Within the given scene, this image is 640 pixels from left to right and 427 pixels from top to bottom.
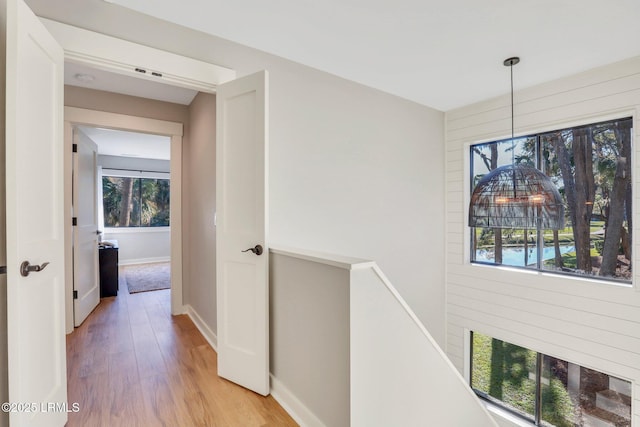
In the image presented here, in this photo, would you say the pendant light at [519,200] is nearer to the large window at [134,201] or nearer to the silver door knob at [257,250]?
the silver door knob at [257,250]

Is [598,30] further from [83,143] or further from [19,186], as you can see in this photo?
[83,143]

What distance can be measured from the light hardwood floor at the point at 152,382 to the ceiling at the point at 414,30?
2.33 meters

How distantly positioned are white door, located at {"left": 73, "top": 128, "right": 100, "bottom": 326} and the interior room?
14 centimetres

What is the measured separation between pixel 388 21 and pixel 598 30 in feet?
4.90

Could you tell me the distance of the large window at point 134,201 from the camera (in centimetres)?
688

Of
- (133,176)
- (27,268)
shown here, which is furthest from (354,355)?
(133,176)

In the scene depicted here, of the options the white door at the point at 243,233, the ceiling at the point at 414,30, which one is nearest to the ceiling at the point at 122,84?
the ceiling at the point at 414,30

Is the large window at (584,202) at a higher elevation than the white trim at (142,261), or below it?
higher

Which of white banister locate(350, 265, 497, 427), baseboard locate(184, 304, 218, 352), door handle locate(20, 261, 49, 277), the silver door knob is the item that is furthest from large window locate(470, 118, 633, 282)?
door handle locate(20, 261, 49, 277)

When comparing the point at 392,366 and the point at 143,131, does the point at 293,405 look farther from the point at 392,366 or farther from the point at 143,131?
the point at 143,131

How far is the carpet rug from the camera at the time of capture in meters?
4.95

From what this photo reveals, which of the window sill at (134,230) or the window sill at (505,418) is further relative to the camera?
the window sill at (134,230)

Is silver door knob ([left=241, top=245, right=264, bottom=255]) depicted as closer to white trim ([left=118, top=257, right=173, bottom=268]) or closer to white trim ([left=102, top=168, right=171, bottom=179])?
white trim ([left=102, top=168, right=171, bottom=179])

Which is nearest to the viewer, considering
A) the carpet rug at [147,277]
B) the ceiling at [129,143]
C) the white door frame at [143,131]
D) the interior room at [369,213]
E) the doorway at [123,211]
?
the interior room at [369,213]
